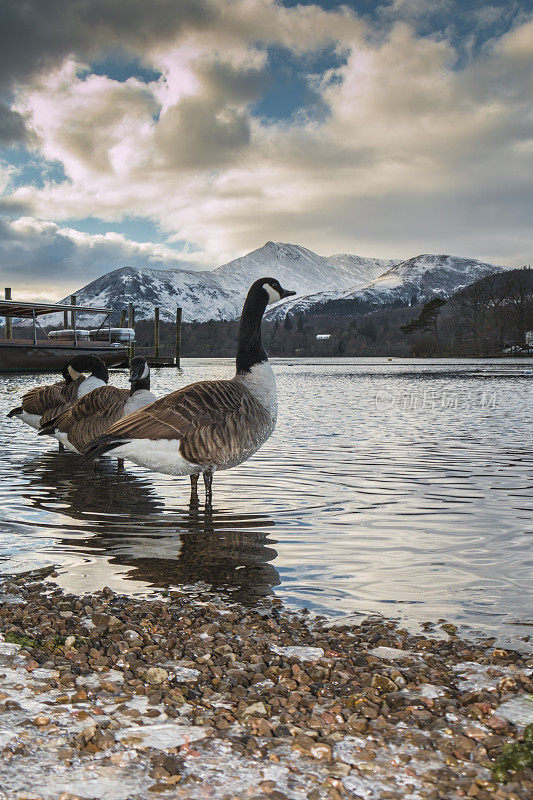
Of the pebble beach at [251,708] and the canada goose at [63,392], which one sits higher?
the canada goose at [63,392]

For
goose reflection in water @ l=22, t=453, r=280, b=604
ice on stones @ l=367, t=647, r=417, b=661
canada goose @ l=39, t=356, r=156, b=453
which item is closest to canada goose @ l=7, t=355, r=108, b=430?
canada goose @ l=39, t=356, r=156, b=453

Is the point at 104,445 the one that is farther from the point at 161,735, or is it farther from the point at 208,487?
the point at 161,735

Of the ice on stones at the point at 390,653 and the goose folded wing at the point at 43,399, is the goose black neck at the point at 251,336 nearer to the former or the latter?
the ice on stones at the point at 390,653

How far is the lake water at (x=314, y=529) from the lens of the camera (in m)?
6.17

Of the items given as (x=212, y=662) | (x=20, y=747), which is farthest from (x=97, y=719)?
(x=212, y=662)

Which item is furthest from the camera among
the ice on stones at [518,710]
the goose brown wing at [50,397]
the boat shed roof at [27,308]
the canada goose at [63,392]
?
the boat shed roof at [27,308]

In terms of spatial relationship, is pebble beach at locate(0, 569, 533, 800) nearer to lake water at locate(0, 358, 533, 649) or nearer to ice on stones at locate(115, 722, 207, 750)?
ice on stones at locate(115, 722, 207, 750)

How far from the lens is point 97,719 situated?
3.66 metres

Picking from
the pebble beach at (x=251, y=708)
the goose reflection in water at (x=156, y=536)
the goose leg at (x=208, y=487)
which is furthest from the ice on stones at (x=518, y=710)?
the goose leg at (x=208, y=487)

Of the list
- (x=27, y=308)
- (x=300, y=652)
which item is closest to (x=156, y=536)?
(x=300, y=652)

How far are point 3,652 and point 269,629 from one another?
1.91m

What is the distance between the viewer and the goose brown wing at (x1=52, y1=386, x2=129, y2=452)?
12461 mm

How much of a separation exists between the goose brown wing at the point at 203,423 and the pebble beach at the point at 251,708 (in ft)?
→ 11.6

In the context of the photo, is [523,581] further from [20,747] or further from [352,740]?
[20,747]
